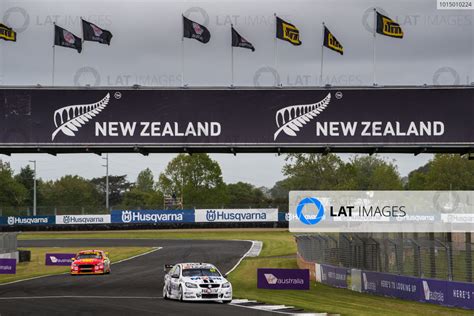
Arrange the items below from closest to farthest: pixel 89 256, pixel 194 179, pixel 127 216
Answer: pixel 89 256 → pixel 127 216 → pixel 194 179

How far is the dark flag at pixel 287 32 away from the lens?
30.6 m

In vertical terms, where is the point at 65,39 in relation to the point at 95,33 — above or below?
below

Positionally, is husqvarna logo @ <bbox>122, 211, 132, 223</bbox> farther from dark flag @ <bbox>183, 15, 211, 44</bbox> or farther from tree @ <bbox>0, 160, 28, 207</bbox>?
dark flag @ <bbox>183, 15, 211, 44</bbox>

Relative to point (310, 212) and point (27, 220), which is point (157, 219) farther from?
point (310, 212)

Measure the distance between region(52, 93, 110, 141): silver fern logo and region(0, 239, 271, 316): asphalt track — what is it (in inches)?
224

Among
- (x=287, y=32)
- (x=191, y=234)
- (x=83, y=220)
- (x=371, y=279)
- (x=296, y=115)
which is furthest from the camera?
(x=83, y=220)

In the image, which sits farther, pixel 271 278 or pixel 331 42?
pixel 271 278

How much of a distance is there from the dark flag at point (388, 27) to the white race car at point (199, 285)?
1047cm

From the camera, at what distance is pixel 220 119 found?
29.4 meters

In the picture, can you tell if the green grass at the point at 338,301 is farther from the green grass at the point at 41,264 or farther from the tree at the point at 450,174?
the tree at the point at 450,174

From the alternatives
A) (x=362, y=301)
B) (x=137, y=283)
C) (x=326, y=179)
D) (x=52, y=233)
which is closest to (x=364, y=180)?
(x=326, y=179)

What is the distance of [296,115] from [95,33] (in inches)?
316

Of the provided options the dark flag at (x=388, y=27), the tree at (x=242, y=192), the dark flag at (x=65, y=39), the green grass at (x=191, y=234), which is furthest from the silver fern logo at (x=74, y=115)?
the tree at (x=242, y=192)

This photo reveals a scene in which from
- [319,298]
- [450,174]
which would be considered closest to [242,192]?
[450,174]
